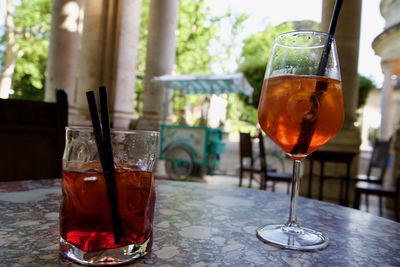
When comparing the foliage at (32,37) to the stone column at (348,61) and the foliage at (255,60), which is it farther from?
the stone column at (348,61)

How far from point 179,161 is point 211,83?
282 cm

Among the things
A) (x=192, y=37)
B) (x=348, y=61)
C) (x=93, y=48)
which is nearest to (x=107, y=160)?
(x=348, y=61)

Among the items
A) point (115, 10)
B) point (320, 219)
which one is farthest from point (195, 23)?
point (320, 219)

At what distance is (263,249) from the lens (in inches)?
28.5

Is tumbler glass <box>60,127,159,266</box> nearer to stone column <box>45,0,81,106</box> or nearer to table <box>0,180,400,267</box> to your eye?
table <box>0,180,400,267</box>

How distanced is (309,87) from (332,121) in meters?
0.09

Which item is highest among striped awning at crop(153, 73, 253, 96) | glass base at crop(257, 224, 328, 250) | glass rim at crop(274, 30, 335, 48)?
striped awning at crop(153, 73, 253, 96)

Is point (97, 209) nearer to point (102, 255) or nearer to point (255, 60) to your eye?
point (102, 255)

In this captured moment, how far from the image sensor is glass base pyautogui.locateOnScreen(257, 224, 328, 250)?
75 cm

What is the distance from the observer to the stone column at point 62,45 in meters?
7.51

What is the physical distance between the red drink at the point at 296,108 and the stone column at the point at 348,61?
4657 mm

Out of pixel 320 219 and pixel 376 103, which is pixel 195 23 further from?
pixel 376 103

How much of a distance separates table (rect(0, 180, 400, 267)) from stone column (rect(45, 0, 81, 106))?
682 cm

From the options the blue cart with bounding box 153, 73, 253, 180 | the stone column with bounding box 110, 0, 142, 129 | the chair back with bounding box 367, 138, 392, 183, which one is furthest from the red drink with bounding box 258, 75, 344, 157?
the blue cart with bounding box 153, 73, 253, 180
